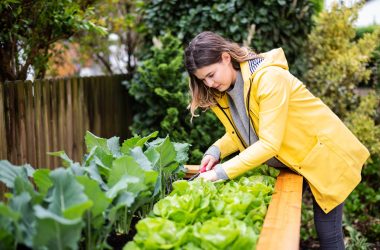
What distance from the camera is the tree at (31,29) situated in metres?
3.61

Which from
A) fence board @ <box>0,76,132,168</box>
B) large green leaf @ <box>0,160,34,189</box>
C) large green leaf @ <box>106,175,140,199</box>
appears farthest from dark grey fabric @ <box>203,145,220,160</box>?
fence board @ <box>0,76,132,168</box>

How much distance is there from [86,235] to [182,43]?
372cm

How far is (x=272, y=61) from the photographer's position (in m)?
2.50

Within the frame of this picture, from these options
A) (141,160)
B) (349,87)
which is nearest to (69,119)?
(141,160)

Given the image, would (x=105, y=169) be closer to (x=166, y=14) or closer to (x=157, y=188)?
(x=157, y=188)

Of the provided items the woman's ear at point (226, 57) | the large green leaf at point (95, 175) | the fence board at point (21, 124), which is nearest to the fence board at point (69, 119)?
the fence board at point (21, 124)

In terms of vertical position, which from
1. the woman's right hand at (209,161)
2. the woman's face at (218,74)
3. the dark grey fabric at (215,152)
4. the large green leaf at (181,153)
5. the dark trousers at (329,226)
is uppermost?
the woman's face at (218,74)

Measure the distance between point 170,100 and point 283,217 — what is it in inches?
109

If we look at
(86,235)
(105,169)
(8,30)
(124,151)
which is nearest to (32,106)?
(8,30)

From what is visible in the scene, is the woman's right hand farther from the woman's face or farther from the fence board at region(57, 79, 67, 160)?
the fence board at region(57, 79, 67, 160)

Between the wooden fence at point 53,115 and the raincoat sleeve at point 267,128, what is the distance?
6.60 ft

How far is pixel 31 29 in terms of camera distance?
392 centimetres

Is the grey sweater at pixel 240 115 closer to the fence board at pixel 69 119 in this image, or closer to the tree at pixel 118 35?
the fence board at pixel 69 119

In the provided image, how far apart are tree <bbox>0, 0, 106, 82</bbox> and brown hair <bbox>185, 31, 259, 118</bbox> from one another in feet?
5.00
